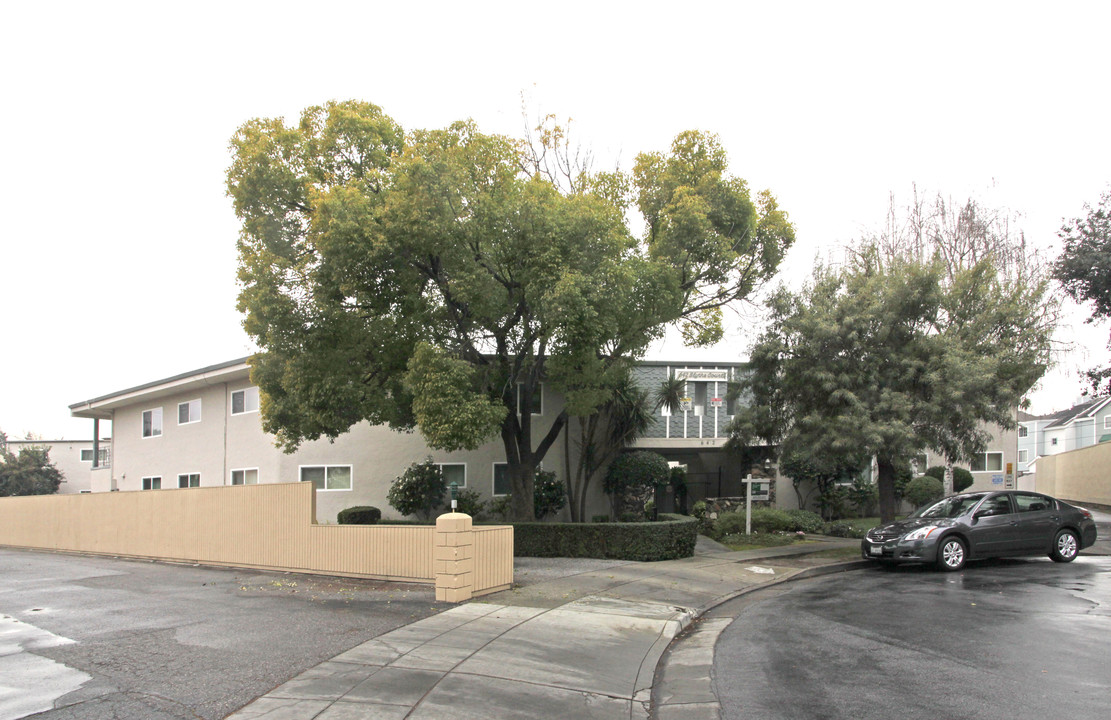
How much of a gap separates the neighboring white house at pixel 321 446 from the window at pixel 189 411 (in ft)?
0.11

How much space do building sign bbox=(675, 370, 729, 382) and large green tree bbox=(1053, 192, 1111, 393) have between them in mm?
9906

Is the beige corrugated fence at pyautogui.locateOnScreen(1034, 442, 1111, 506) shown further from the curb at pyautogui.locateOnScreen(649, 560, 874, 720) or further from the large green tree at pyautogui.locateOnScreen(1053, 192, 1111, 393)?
the curb at pyautogui.locateOnScreen(649, 560, 874, 720)

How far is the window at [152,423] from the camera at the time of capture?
96.3 feet

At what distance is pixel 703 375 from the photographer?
2241 centimetres

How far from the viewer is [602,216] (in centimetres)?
1579

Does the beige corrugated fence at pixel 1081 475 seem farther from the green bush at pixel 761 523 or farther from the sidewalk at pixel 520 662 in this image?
the sidewalk at pixel 520 662

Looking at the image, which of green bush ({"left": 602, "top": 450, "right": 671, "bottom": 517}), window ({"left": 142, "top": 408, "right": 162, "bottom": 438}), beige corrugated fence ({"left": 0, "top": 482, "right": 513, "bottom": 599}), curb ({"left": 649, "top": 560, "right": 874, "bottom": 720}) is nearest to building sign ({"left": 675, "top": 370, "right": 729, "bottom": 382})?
green bush ({"left": 602, "top": 450, "right": 671, "bottom": 517})

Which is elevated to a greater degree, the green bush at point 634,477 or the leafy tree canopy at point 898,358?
the leafy tree canopy at point 898,358

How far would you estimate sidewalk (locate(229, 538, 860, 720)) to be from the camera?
6438 mm

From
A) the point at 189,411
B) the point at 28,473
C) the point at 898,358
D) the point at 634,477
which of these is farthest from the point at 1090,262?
the point at 28,473

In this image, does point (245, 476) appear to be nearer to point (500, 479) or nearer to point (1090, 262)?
point (500, 479)

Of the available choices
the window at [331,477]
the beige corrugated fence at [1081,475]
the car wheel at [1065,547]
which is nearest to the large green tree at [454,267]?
the window at [331,477]

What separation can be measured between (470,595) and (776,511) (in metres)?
14.3

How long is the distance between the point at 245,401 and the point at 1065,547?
72.8ft
